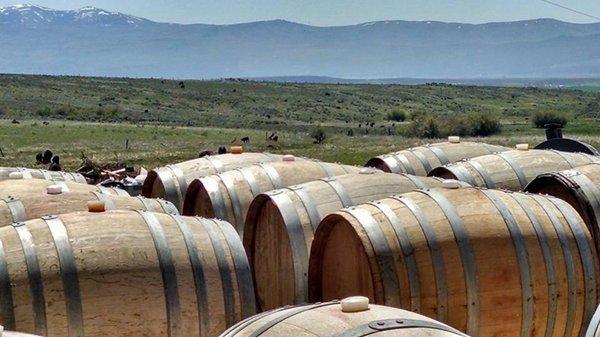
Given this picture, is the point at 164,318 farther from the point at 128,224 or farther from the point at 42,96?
the point at 42,96

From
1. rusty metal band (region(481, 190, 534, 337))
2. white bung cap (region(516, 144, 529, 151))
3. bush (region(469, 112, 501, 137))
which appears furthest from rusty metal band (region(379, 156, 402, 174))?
bush (region(469, 112, 501, 137))

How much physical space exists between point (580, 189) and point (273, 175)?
2.77m

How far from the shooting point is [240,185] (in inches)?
394

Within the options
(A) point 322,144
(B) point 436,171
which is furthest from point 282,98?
(B) point 436,171

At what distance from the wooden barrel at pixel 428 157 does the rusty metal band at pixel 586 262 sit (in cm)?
499

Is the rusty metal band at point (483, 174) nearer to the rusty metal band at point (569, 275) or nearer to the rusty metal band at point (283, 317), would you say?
the rusty metal band at point (569, 275)

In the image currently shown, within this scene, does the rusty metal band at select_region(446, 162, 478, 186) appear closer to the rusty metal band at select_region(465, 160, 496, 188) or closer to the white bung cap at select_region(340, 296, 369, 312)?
the rusty metal band at select_region(465, 160, 496, 188)

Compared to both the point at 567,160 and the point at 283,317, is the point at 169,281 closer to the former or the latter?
the point at 283,317

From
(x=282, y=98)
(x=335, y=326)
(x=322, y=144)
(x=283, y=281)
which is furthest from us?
(x=282, y=98)

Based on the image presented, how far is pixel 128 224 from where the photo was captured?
6773 millimetres

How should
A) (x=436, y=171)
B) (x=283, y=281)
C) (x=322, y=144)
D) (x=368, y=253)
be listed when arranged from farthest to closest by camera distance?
(x=322, y=144), (x=436, y=171), (x=283, y=281), (x=368, y=253)

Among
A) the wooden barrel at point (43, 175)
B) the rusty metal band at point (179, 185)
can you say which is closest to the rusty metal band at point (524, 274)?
the rusty metal band at point (179, 185)

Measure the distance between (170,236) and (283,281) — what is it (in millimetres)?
1714

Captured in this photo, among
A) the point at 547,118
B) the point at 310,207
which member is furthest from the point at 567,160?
the point at 547,118
